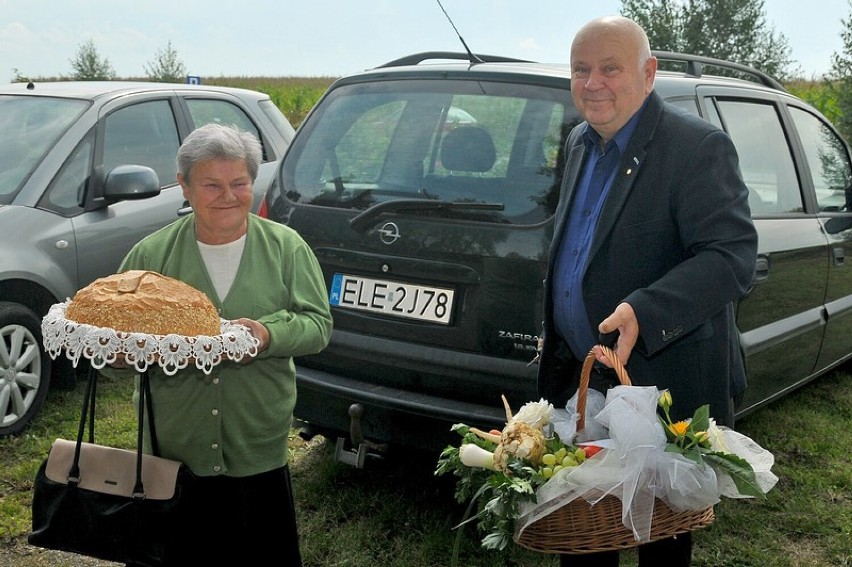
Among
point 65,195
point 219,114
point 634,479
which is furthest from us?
point 219,114

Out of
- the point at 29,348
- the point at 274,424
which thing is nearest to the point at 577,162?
the point at 274,424

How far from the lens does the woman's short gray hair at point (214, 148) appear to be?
269 cm

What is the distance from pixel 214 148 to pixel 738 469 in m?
1.57

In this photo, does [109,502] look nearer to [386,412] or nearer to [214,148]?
[214,148]

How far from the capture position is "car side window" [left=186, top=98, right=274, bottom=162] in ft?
22.9

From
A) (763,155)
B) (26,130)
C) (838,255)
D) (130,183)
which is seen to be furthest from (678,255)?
(26,130)

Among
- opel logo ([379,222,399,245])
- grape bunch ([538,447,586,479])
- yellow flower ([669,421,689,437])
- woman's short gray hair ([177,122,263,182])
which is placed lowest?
grape bunch ([538,447,586,479])

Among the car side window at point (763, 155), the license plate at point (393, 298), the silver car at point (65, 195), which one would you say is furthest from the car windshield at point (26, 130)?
the car side window at point (763, 155)

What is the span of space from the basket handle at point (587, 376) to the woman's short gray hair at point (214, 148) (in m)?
1.08

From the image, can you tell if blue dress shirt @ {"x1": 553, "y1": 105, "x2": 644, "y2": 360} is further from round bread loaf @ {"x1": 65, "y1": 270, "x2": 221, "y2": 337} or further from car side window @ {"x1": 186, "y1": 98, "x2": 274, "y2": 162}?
car side window @ {"x1": 186, "y1": 98, "x2": 274, "y2": 162}

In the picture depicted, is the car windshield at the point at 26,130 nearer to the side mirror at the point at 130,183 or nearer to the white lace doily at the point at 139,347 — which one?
the side mirror at the point at 130,183

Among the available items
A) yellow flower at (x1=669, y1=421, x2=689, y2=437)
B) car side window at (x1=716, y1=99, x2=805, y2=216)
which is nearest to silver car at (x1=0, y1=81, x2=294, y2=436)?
car side window at (x1=716, y1=99, x2=805, y2=216)

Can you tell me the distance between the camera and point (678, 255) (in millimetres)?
2584

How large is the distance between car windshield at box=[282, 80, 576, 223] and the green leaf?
1528mm
